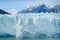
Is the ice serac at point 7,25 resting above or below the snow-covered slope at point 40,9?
below

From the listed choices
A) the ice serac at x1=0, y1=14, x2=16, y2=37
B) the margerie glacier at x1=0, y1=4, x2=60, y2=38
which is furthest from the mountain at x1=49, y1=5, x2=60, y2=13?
the ice serac at x1=0, y1=14, x2=16, y2=37

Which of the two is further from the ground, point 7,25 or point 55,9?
point 55,9

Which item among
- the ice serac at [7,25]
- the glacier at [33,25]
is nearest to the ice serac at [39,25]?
the glacier at [33,25]

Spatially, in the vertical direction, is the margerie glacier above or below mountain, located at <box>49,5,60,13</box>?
below

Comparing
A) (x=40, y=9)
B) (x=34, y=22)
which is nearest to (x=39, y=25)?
(x=34, y=22)

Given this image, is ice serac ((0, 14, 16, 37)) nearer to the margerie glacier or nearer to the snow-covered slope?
the margerie glacier

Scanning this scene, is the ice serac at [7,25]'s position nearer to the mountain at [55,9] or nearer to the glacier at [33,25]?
the glacier at [33,25]

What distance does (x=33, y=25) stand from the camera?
511 centimetres

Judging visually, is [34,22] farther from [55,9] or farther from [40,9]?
[55,9]

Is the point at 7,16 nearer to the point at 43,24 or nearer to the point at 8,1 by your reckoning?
the point at 8,1

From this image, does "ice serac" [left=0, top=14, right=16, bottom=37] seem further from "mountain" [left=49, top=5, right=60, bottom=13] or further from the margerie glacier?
"mountain" [left=49, top=5, right=60, bottom=13]

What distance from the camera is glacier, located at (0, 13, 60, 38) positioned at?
16.6 ft

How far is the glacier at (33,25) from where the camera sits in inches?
200

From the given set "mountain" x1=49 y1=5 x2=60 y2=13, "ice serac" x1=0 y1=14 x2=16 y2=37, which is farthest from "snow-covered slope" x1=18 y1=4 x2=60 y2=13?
"ice serac" x1=0 y1=14 x2=16 y2=37
